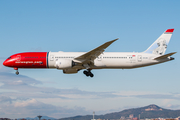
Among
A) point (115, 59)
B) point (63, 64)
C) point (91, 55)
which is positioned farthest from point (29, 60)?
point (115, 59)

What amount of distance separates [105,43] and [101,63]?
5920 millimetres

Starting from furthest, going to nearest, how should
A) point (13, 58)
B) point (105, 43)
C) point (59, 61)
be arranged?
1. point (13, 58)
2. point (59, 61)
3. point (105, 43)

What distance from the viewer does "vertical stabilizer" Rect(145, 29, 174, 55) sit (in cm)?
4006

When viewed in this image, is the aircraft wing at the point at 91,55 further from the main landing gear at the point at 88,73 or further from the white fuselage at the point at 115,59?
the main landing gear at the point at 88,73

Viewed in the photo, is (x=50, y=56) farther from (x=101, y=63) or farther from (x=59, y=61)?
(x=101, y=63)

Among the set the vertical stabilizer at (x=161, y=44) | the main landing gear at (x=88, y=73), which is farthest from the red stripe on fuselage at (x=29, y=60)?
the vertical stabilizer at (x=161, y=44)

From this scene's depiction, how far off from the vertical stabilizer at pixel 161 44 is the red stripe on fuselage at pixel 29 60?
59.5 ft

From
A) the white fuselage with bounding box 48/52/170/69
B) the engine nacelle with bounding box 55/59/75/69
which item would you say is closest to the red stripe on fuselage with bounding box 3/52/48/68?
the white fuselage with bounding box 48/52/170/69

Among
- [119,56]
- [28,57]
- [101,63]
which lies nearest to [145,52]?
[119,56]

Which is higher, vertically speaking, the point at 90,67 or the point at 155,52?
the point at 155,52

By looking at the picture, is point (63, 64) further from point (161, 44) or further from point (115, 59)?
point (161, 44)

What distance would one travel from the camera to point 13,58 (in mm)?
37844

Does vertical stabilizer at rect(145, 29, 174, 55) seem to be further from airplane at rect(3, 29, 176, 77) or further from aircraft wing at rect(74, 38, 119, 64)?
aircraft wing at rect(74, 38, 119, 64)

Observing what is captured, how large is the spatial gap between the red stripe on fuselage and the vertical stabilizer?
59.5 ft
